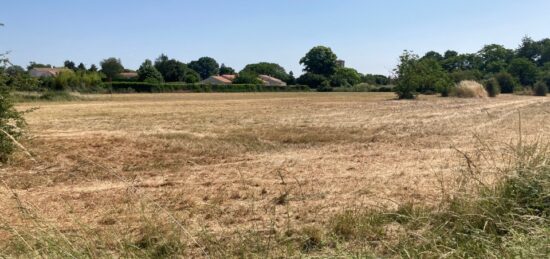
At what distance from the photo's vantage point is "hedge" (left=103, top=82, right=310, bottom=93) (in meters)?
75.5

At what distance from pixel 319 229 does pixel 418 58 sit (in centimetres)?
4576

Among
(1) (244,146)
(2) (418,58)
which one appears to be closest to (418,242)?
(1) (244,146)

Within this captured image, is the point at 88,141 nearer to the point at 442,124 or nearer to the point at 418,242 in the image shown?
the point at 418,242

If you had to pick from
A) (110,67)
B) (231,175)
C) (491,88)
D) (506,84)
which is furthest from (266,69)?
(231,175)

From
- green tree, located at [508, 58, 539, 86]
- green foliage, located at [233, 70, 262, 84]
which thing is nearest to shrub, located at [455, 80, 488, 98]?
green tree, located at [508, 58, 539, 86]

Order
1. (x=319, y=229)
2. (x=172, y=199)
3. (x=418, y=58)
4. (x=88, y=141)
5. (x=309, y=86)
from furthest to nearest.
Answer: (x=309, y=86) < (x=418, y=58) < (x=88, y=141) < (x=172, y=199) < (x=319, y=229)

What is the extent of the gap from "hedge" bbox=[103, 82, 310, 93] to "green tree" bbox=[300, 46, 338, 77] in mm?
33272

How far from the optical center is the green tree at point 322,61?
410ft

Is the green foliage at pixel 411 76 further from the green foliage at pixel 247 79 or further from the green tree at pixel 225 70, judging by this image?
the green tree at pixel 225 70

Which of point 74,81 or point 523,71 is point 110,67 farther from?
point 523,71

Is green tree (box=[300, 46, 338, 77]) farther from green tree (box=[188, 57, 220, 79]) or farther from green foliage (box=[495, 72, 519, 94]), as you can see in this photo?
green foliage (box=[495, 72, 519, 94])

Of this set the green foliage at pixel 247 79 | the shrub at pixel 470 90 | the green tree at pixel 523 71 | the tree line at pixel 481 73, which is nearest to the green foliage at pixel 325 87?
the green foliage at pixel 247 79

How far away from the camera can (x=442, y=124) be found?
67.6 feet

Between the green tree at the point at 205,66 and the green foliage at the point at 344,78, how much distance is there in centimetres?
4900
